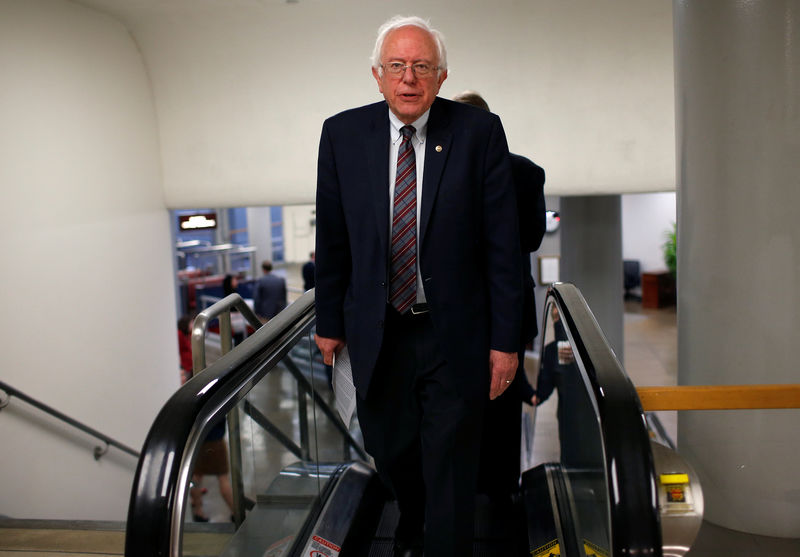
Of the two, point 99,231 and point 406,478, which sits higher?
point 99,231

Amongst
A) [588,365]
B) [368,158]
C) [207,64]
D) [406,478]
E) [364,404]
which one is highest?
[207,64]

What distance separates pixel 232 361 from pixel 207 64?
5495mm

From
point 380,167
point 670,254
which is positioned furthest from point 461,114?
point 670,254

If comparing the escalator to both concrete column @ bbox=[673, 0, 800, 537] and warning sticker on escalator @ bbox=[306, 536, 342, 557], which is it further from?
concrete column @ bbox=[673, 0, 800, 537]

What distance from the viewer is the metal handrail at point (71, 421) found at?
5164 mm

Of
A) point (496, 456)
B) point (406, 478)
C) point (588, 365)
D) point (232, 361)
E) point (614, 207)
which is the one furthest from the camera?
point (614, 207)

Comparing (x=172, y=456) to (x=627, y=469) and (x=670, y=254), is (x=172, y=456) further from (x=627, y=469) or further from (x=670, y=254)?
(x=670, y=254)

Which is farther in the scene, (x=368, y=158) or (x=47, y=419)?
(x=47, y=419)

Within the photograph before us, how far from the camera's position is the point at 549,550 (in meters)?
2.92

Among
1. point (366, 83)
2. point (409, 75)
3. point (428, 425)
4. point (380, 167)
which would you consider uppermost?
point (366, 83)

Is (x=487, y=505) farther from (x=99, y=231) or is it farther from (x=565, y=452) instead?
(x=99, y=231)

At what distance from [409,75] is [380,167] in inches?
10.8

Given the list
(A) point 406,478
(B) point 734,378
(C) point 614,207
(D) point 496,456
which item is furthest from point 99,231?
(C) point 614,207

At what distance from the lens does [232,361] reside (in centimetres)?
212
